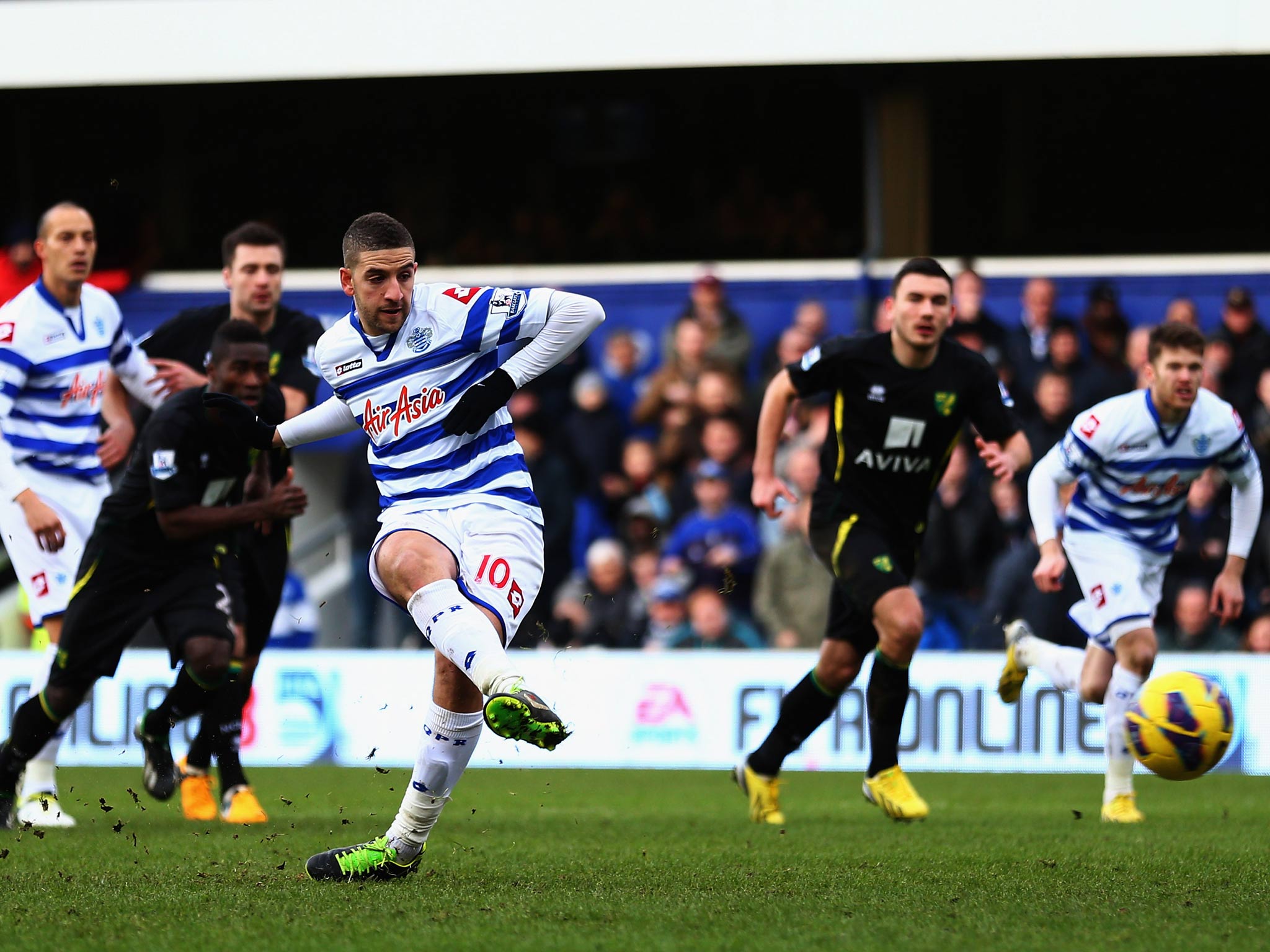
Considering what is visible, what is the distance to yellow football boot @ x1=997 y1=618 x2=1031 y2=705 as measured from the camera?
29.6 feet

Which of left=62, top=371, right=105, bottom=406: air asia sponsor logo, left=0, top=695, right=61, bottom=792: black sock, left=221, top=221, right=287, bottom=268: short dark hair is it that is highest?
left=221, top=221, right=287, bottom=268: short dark hair

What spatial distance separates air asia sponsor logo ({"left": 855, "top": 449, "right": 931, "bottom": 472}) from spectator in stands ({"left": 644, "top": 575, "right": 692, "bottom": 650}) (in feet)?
15.9

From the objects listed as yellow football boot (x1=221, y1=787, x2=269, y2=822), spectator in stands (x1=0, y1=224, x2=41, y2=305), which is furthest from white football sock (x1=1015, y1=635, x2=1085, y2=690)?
spectator in stands (x1=0, y1=224, x2=41, y2=305)

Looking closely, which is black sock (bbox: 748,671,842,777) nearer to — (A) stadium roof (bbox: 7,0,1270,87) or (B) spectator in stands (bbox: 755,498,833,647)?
(B) spectator in stands (bbox: 755,498,833,647)

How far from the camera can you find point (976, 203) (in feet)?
59.5

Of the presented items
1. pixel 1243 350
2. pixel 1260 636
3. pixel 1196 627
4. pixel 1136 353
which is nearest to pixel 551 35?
pixel 1136 353

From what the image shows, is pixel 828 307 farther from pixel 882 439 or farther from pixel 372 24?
pixel 882 439

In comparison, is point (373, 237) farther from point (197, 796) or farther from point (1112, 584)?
point (1112, 584)

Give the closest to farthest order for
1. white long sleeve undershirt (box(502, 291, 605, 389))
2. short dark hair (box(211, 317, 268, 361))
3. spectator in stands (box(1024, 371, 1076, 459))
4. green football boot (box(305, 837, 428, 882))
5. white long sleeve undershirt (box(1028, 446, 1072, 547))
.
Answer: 1. green football boot (box(305, 837, 428, 882))
2. white long sleeve undershirt (box(502, 291, 605, 389))
3. short dark hair (box(211, 317, 268, 361))
4. white long sleeve undershirt (box(1028, 446, 1072, 547))
5. spectator in stands (box(1024, 371, 1076, 459))

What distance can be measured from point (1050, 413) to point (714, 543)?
2600 mm

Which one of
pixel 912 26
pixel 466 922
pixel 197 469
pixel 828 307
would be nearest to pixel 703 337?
pixel 828 307

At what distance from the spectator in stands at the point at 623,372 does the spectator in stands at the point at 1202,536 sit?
4498 millimetres

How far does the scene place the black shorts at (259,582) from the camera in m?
8.57

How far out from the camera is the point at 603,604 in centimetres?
1302
